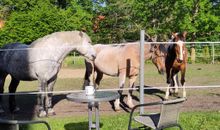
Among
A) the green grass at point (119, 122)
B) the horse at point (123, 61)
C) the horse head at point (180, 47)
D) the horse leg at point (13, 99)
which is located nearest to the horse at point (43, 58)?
the horse leg at point (13, 99)

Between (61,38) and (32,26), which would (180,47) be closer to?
(61,38)

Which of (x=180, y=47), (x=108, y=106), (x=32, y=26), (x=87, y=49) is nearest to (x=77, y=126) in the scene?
(x=87, y=49)

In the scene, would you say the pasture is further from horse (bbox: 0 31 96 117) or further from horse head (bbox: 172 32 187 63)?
horse head (bbox: 172 32 187 63)

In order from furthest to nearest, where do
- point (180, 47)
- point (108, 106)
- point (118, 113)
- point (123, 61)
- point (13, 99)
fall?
point (180, 47) < point (108, 106) < point (123, 61) < point (13, 99) < point (118, 113)

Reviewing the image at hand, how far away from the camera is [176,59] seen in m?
9.77

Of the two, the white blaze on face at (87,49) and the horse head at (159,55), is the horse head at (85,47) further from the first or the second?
the horse head at (159,55)

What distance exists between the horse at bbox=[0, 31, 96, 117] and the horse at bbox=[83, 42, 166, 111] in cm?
95

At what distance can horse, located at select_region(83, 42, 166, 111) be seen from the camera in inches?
342

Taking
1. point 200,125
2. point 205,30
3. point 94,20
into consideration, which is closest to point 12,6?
point 94,20

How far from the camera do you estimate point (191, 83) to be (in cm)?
1306

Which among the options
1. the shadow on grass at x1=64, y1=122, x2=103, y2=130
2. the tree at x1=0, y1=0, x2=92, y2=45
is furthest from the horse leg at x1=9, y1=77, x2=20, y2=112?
the tree at x1=0, y1=0, x2=92, y2=45

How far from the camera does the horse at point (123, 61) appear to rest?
870cm

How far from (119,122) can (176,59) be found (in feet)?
11.1

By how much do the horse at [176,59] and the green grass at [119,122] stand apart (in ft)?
6.66
